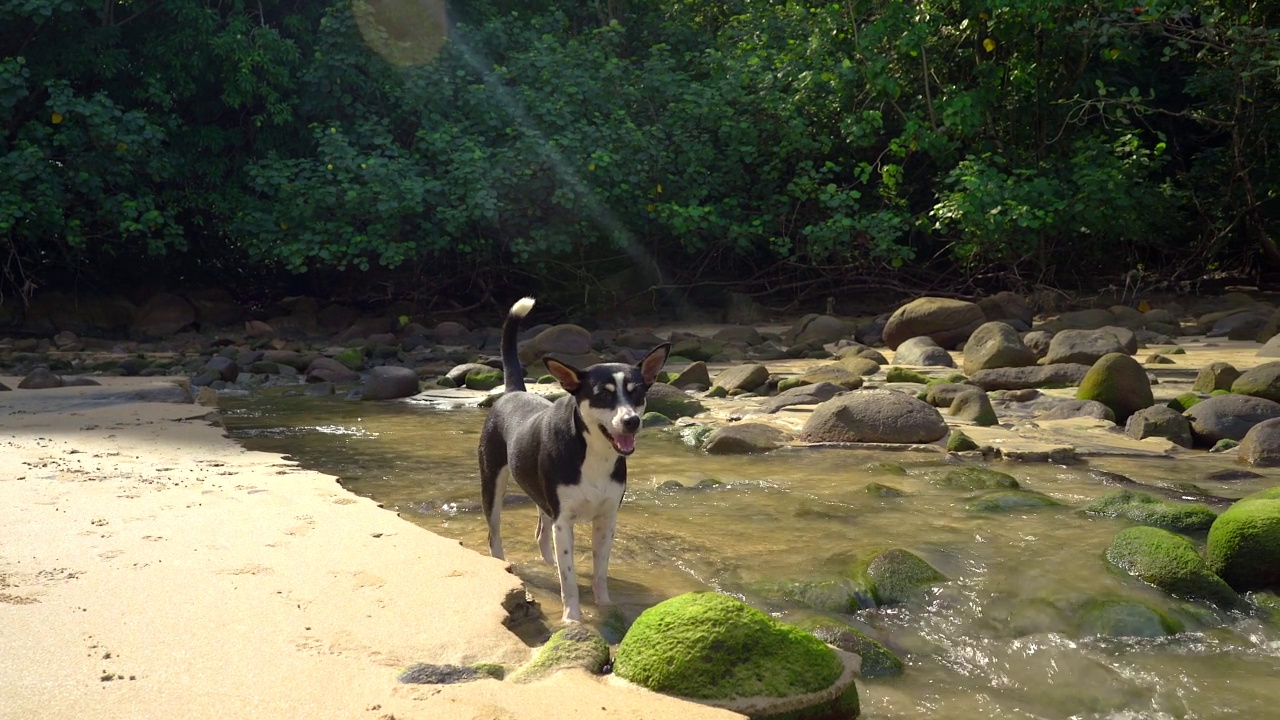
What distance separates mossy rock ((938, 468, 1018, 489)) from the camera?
7.31 meters

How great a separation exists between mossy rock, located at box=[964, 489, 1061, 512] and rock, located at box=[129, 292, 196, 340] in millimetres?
16331

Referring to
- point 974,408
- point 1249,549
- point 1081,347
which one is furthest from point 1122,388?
point 1249,549

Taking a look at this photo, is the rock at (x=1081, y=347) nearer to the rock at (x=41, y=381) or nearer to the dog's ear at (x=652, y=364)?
the dog's ear at (x=652, y=364)

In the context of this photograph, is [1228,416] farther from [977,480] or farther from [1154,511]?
[1154,511]

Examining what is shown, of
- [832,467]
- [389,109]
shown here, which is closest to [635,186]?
[389,109]

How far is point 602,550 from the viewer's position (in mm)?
4988

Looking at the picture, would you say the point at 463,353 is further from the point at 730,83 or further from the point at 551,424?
the point at 551,424

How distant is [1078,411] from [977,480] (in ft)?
9.17

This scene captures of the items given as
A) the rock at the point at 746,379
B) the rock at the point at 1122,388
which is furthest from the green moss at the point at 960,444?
the rock at the point at 746,379

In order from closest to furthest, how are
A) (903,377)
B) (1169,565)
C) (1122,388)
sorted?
(1169,565), (1122,388), (903,377)

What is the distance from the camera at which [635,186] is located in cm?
1927

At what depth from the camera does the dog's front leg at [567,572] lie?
4707 millimetres

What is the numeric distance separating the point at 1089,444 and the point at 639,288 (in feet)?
41.8

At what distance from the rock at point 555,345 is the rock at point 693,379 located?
104 inches
